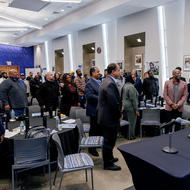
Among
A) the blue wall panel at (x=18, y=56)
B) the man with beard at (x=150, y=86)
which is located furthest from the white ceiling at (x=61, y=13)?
the blue wall panel at (x=18, y=56)

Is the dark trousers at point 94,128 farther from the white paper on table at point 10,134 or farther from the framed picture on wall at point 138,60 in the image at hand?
the framed picture on wall at point 138,60

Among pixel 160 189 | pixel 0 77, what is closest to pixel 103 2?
pixel 0 77

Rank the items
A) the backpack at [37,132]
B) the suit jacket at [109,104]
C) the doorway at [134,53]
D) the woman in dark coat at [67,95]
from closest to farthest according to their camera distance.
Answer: the backpack at [37,132]
the suit jacket at [109,104]
the woman in dark coat at [67,95]
the doorway at [134,53]

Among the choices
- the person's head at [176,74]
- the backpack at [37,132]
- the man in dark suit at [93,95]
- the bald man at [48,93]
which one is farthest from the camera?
the bald man at [48,93]

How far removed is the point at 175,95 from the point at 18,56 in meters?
14.3

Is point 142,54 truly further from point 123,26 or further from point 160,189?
point 160,189

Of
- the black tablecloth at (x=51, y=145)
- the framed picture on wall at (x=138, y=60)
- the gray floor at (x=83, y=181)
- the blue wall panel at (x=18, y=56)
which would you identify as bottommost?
the gray floor at (x=83, y=181)

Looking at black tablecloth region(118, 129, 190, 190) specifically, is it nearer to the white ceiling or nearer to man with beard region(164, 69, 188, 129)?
man with beard region(164, 69, 188, 129)

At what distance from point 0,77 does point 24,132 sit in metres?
5.74

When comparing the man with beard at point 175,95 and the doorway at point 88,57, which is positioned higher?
the doorway at point 88,57

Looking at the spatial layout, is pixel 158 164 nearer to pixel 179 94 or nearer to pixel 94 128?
pixel 94 128

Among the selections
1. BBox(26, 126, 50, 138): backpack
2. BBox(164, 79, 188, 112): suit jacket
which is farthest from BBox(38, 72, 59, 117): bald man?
BBox(164, 79, 188, 112): suit jacket

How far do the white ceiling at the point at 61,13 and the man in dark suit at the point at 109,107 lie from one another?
4551mm

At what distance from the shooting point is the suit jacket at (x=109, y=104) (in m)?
2.77
